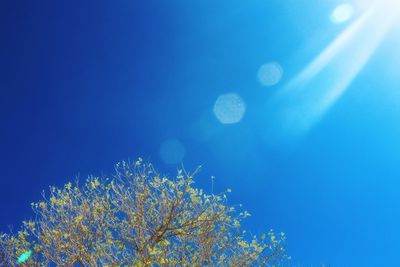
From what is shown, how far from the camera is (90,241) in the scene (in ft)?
48.7

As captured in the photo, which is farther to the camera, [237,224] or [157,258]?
[237,224]

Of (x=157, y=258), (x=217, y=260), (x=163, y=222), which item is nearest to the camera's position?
(x=157, y=258)

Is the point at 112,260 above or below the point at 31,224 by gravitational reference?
below

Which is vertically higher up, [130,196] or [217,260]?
[130,196]

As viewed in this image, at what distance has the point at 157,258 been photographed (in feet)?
45.4

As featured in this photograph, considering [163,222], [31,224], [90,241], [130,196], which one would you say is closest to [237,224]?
[163,222]

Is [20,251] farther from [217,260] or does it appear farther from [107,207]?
[217,260]

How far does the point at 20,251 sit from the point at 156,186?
20.0 feet

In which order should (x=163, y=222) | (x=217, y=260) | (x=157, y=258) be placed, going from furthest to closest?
(x=217, y=260), (x=163, y=222), (x=157, y=258)

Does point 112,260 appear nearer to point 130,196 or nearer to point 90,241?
point 90,241

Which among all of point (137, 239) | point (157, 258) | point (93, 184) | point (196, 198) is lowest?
point (157, 258)

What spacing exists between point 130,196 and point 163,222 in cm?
158

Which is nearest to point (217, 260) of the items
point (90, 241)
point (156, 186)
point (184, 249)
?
point (184, 249)

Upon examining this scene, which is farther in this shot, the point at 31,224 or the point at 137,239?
the point at 31,224
